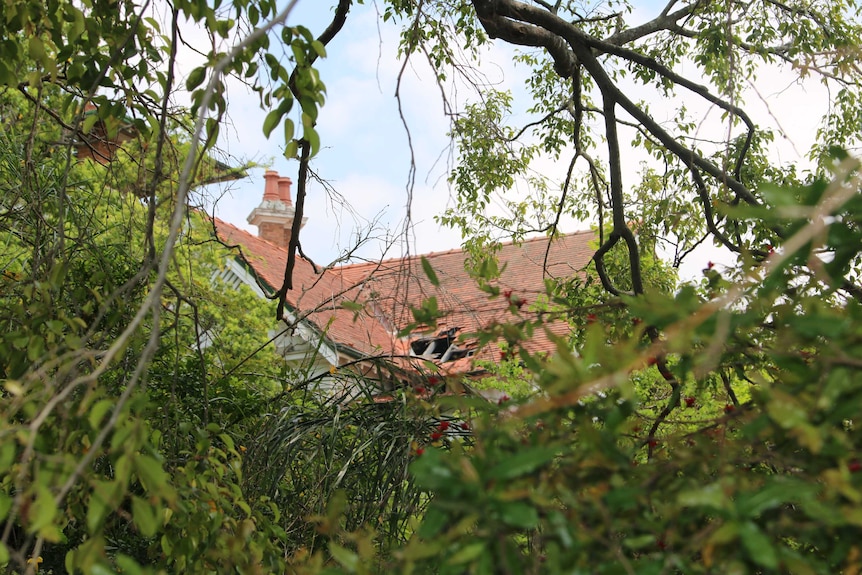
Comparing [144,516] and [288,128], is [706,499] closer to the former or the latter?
[144,516]

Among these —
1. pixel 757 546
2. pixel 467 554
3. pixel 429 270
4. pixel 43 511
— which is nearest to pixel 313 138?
pixel 429 270

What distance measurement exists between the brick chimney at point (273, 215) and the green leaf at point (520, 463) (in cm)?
1425

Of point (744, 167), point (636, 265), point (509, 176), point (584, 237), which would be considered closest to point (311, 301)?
point (584, 237)

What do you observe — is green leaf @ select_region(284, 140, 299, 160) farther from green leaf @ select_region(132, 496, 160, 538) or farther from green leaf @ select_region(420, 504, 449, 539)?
green leaf @ select_region(420, 504, 449, 539)

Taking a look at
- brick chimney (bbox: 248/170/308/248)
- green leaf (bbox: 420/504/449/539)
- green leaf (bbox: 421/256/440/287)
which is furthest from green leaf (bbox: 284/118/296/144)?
brick chimney (bbox: 248/170/308/248)

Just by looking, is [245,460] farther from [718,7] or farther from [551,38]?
[718,7]

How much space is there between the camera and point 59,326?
2.02 m

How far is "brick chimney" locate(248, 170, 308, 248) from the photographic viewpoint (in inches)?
600

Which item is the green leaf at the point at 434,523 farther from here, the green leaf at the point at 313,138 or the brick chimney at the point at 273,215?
the brick chimney at the point at 273,215

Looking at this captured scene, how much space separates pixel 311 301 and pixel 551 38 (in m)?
→ 7.85

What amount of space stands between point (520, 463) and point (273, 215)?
47.7 ft

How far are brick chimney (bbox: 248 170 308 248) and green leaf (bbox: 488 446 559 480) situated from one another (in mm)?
14250

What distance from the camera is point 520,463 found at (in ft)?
3.38

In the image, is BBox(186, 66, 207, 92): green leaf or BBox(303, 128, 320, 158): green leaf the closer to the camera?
BBox(303, 128, 320, 158): green leaf
